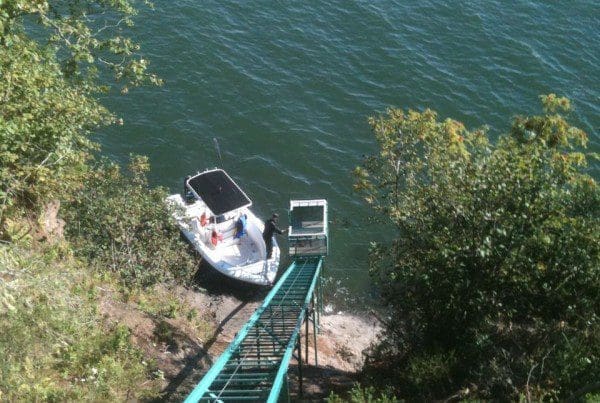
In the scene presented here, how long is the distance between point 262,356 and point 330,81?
69.7 feet

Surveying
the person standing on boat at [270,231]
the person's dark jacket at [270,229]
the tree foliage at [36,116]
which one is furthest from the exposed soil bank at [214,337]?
the tree foliage at [36,116]

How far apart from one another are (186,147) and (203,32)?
9.04 metres

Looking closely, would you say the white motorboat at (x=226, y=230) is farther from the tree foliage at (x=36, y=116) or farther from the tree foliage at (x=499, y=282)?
the tree foliage at (x=499, y=282)

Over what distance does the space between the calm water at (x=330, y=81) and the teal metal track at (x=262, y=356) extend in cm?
729

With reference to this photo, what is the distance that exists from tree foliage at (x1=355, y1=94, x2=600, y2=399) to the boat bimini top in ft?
30.1

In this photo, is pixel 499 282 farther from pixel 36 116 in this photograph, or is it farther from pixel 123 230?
pixel 123 230

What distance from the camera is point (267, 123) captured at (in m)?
30.6

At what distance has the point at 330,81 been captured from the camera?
33062 millimetres

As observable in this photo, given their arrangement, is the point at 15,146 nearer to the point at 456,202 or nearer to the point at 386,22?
the point at 456,202

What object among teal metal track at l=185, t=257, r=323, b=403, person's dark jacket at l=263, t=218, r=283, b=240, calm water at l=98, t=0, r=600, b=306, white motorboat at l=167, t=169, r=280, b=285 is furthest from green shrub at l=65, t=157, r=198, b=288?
calm water at l=98, t=0, r=600, b=306

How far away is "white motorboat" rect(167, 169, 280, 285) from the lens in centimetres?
2281

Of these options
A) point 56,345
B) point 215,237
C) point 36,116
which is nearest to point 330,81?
point 215,237

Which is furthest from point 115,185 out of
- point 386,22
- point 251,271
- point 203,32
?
point 386,22

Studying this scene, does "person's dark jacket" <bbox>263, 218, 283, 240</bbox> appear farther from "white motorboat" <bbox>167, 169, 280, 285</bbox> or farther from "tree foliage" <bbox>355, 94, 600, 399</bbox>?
"tree foliage" <bbox>355, 94, 600, 399</bbox>
